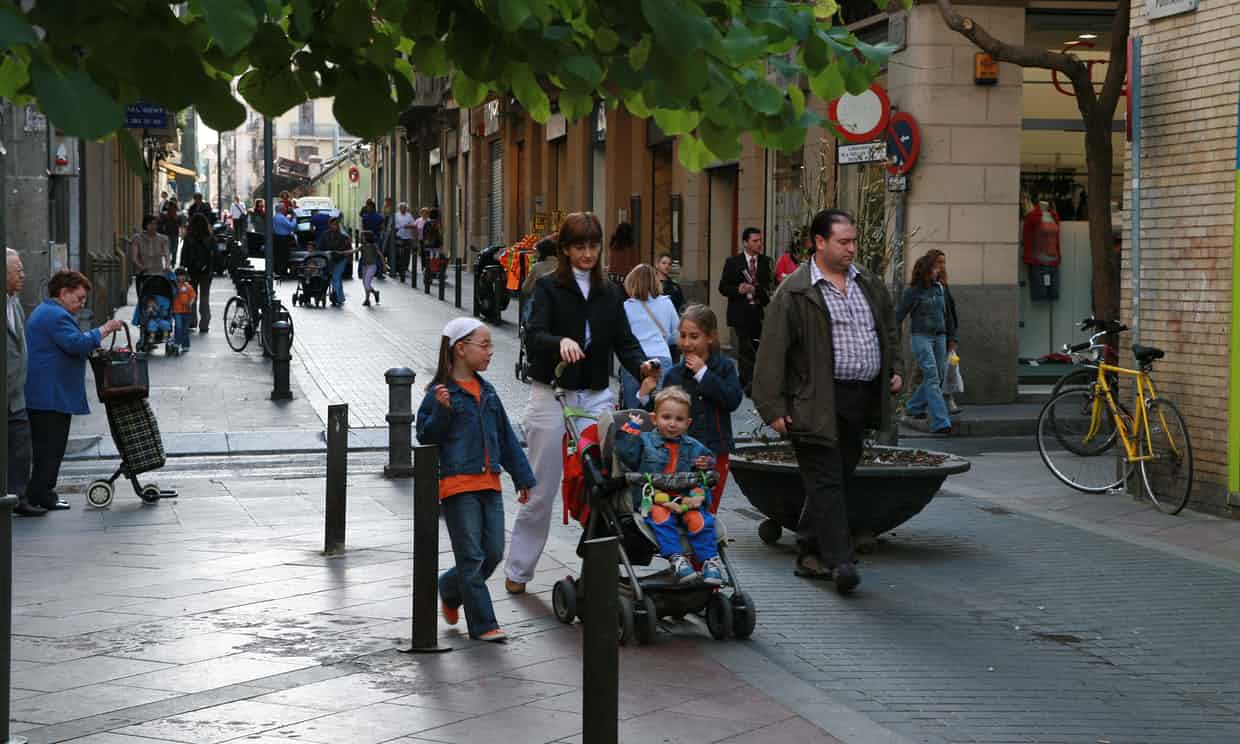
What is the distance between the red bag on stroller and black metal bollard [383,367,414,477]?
5.35m

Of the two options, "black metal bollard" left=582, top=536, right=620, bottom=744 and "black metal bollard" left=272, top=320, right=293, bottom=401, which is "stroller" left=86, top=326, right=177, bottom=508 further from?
"black metal bollard" left=582, top=536, right=620, bottom=744

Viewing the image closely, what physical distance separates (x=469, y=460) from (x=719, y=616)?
4.11 ft

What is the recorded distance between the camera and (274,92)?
4480 mm

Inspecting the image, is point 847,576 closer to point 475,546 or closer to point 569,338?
point 569,338

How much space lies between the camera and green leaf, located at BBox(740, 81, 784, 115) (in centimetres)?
457

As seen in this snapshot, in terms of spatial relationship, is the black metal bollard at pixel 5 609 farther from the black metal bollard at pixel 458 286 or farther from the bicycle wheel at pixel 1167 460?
the black metal bollard at pixel 458 286

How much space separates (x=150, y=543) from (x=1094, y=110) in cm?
1022

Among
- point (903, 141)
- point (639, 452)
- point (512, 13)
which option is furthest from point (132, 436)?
point (903, 141)

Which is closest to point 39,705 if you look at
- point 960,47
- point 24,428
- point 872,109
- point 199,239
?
point 24,428

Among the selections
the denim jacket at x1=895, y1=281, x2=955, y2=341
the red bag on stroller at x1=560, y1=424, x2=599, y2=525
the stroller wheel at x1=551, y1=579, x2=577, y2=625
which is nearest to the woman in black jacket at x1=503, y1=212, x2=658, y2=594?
the red bag on stroller at x1=560, y1=424, x2=599, y2=525

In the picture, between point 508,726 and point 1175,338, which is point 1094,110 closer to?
point 1175,338

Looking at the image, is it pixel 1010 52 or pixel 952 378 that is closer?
pixel 1010 52

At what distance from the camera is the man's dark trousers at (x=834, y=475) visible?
8.57 meters

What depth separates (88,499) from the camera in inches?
460
